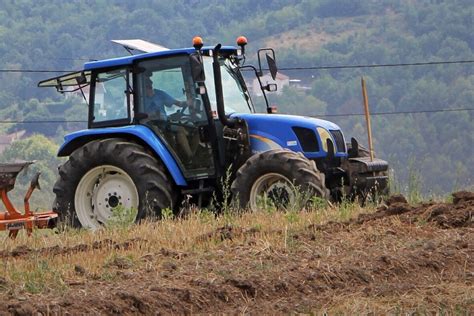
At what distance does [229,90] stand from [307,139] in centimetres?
113

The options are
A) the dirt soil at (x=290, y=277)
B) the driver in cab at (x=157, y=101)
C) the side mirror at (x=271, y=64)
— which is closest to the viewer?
the dirt soil at (x=290, y=277)

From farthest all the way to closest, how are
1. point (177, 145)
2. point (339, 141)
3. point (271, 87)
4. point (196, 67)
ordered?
point (271, 87)
point (339, 141)
point (177, 145)
point (196, 67)

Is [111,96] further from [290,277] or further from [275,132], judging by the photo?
[290,277]

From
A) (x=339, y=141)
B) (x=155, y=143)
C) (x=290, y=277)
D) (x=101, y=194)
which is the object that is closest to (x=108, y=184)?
(x=101, y=194)

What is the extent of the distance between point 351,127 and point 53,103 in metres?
15.9

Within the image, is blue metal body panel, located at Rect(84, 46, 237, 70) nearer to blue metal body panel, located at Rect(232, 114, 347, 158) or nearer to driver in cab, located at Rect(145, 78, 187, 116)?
driver in cab, located at Rect(145, 78, 187, 116)

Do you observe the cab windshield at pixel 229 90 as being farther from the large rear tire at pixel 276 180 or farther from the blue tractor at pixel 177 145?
the large rear tire at pixel 276 180

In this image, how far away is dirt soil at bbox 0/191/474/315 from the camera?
775cm

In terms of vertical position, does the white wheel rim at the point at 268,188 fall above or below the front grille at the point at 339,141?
below

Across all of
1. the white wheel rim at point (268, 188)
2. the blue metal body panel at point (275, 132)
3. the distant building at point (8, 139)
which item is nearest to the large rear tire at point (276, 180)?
the white wheel rim at point (268, 188)

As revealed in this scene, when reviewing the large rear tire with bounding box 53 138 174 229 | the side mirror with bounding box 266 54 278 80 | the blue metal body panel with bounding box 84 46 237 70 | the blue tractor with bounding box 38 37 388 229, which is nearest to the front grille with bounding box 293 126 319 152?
the blue tractor with bounding box 38 37 388 229

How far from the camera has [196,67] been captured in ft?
45.1

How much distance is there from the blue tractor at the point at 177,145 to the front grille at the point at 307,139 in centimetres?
1

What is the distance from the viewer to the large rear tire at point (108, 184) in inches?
554
